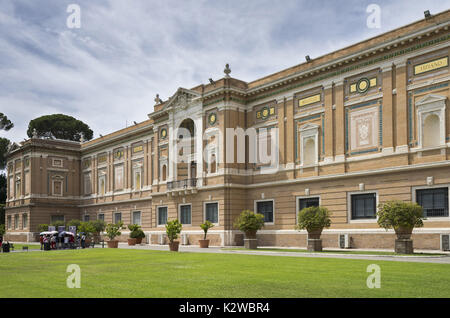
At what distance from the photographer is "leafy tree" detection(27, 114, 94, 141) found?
92.9m

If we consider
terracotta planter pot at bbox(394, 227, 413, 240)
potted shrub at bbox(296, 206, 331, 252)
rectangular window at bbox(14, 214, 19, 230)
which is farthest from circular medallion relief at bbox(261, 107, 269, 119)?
rectangular window at bbox(14, 214, 19, 230)

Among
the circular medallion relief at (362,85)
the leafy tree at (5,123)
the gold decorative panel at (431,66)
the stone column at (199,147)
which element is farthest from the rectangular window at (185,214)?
the leafy tree at (5,123)

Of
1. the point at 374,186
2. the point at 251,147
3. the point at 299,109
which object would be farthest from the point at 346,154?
the point at 251,147

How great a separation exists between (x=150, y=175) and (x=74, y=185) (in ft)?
67.8

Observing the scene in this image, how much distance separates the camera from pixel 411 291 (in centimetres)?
1215

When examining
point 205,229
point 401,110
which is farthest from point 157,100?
point 401,110

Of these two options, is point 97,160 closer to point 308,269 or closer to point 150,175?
point 150,175

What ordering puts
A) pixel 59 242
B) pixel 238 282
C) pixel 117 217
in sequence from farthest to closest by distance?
pixel 117 217, pixel 59 242, pixel 238 282

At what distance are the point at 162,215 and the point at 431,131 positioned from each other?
28.3 m

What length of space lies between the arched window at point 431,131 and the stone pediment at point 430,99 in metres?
Result: 0.90

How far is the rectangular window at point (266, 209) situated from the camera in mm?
39688

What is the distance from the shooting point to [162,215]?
4909 cm

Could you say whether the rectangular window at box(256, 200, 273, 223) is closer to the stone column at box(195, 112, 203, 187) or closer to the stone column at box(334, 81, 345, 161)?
the stone column at box(195, 112, 203, 187)

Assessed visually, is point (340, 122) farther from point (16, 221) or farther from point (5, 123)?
point (5, 123)
